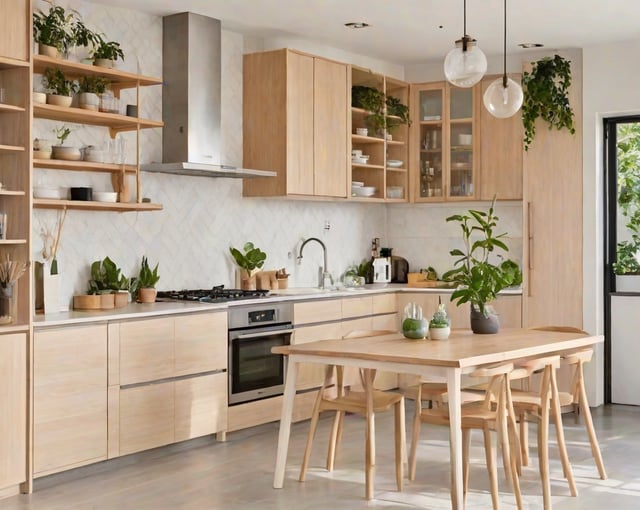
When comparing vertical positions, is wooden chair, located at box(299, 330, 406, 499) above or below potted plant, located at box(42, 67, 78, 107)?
below

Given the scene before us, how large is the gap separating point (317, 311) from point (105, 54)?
2.27 metres

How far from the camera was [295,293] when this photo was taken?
660cm

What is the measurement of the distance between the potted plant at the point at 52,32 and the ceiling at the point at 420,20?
17.8 inches

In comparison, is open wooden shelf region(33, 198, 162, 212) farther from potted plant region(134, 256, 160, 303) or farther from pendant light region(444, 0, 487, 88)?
pendant light region(444, 0, 487, 88)

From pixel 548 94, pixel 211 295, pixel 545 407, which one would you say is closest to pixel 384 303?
pixel 211 295

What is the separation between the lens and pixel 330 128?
22.9 ft

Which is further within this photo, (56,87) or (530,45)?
(530,45)

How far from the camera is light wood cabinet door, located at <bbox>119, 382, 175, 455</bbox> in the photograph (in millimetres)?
5160

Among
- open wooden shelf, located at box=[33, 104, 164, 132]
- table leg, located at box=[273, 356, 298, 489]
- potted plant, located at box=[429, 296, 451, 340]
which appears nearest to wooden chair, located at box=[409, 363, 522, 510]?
potted plant, located at box=[429, 296, 451, 340]

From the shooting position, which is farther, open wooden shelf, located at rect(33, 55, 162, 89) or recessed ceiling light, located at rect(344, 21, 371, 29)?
recessed ceiling light, located at rect(344, 21, 371, 29)

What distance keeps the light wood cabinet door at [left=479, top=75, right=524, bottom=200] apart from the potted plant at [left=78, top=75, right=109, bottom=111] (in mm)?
3234

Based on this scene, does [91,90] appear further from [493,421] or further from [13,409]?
[493,421]

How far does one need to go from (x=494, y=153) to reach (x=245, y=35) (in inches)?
86.8

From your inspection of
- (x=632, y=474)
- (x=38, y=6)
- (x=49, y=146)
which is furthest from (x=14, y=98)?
(x=632, y=474)
